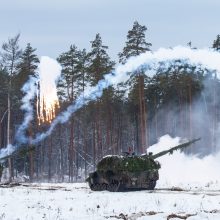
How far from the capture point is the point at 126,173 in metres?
28.2

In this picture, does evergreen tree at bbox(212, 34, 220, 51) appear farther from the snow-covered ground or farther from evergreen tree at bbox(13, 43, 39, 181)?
the snow-covered ground

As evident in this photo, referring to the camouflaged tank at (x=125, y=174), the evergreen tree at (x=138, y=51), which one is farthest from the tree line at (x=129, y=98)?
the camouflaged tank at (x=125, y=174)

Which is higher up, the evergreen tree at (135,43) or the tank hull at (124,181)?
the evergreen tree at (135,43)

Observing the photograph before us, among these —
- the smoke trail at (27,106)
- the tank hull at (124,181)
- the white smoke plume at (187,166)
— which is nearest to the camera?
the tank hull at (124,181)

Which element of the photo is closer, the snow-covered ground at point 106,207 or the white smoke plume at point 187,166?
the snow-covered ground at point 106,207

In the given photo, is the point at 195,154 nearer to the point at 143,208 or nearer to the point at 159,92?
the point at 159,92

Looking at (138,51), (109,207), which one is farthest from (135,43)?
(109,207)

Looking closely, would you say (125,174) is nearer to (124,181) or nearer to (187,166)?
(124,181)

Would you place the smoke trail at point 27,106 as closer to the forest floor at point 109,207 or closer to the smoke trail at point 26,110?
the smoke trail at point 26,110

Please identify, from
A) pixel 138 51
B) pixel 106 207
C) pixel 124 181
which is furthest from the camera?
pixel 138 51

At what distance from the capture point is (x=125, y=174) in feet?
92.7

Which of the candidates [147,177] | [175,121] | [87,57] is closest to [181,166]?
[87,57]

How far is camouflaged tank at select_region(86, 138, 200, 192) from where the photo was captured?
28.3 meters

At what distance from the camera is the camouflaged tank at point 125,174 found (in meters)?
28.3
